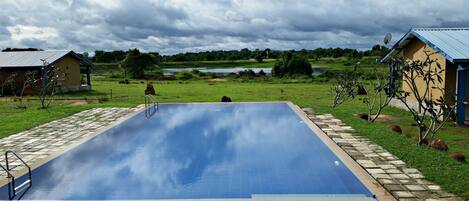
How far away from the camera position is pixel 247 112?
16.4 meters

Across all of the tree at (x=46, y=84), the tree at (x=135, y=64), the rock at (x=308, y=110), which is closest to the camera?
the rock at (x=308, y=110)

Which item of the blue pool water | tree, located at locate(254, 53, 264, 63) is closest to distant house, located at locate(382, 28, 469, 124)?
the blue pool water

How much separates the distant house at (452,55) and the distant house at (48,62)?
18.9 meters

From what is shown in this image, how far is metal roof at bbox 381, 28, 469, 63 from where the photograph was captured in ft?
42.4

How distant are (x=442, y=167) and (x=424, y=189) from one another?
1429 millimetres

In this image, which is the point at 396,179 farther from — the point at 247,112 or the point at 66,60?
the point at 66,60

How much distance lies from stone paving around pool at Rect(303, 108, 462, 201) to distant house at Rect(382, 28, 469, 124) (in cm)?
371

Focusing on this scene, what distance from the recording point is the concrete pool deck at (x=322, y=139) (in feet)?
20.4

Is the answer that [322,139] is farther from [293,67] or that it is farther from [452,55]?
[293,67]

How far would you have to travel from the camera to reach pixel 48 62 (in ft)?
79.2

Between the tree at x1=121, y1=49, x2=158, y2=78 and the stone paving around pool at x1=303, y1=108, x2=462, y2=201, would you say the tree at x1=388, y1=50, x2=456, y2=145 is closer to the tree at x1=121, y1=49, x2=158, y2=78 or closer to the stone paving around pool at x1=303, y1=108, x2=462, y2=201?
the stone paving around pool at x1=303, y1=108, x2=462, y2=201

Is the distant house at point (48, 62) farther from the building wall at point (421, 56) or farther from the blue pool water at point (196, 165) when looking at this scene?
the building wall at point (421, 56)

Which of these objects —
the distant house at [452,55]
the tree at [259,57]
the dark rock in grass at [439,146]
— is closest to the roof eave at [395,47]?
the distant house at [452,55]

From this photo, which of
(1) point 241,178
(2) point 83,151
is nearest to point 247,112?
(2) point 83,151
